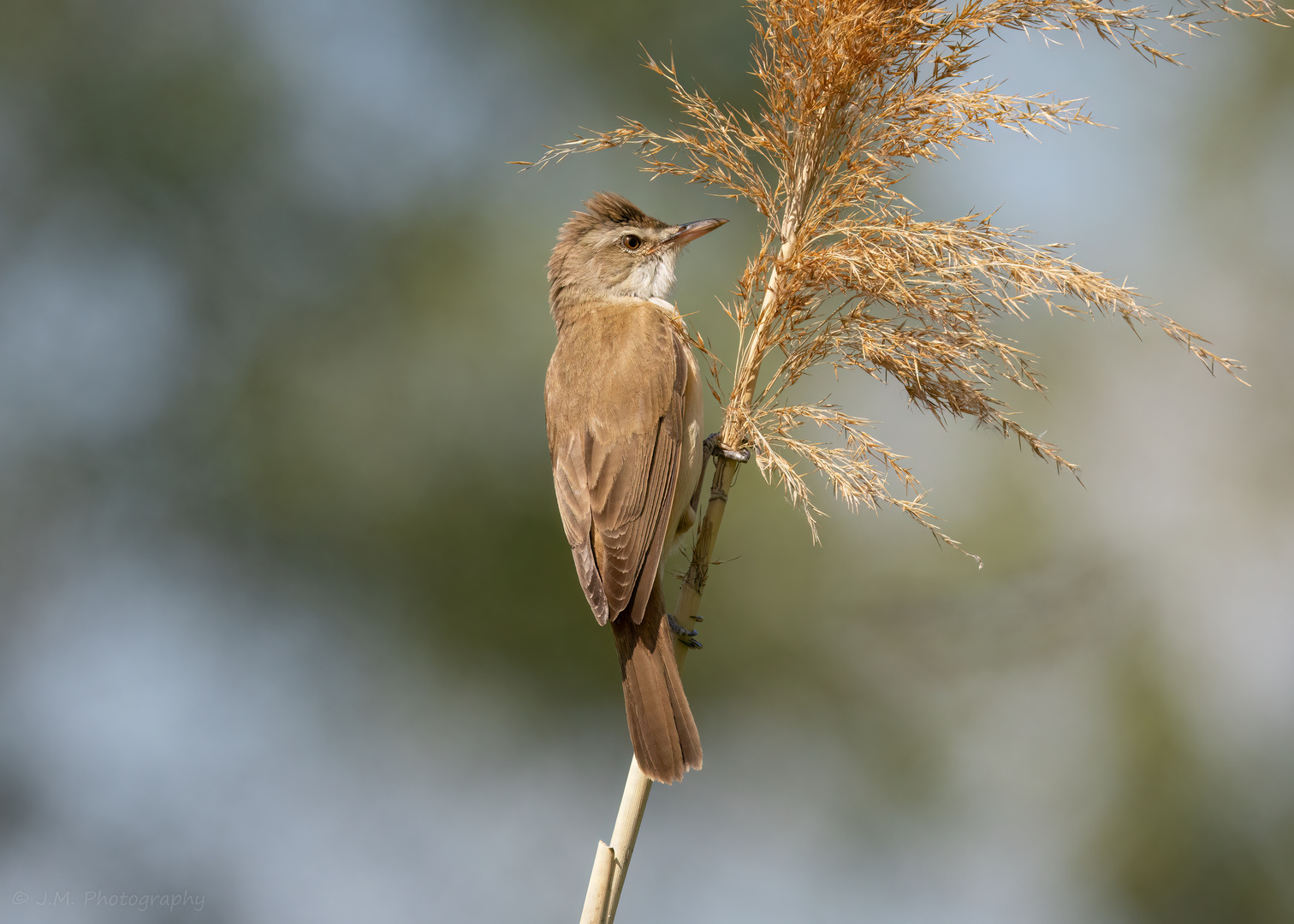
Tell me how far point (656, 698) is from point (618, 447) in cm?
74

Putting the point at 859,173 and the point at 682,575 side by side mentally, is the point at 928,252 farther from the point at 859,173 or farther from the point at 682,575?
the point at 682,575

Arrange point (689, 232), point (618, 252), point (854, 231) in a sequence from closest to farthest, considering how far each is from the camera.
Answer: point (854, 231) → point (689, 232) → point (618, 252)

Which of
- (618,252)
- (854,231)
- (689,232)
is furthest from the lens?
Answer: (618,252)

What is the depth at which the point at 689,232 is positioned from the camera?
2.81 m

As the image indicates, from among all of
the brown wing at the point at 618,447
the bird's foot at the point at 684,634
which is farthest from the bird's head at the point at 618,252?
the bird's foot at the point at 684,634

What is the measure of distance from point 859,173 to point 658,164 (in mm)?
381

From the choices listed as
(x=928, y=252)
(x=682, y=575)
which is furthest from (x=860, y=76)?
(x=682, y=575)

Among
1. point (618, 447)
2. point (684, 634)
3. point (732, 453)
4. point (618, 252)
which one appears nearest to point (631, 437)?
point (618, 447)

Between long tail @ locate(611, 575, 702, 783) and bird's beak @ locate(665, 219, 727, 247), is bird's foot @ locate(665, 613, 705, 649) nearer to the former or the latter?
long tail @ locate(611, 575, 702, 783)

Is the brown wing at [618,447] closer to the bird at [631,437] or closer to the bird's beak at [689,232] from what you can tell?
the bird at [631,437]

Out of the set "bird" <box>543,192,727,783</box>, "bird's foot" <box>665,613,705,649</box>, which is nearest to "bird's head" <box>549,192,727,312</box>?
"bird" <box>543,192,727,783</box>

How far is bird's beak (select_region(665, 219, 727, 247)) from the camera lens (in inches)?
105

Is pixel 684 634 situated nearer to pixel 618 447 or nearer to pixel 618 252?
pixel 618 447

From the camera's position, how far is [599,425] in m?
2.46
